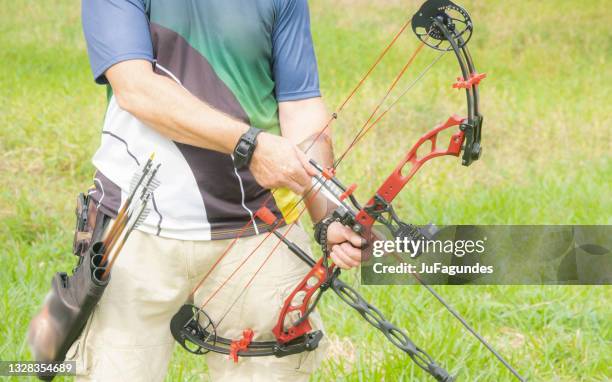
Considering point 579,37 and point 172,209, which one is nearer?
point 172,209

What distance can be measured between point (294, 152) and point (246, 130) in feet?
0.42

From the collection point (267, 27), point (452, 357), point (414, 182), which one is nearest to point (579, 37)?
point (414, 182)

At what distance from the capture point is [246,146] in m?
2.14

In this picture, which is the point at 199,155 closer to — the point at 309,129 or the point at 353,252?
the point at 309,129

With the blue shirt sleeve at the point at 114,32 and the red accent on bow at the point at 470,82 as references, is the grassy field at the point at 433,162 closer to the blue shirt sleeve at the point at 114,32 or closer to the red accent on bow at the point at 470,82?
the blue shirt sleeve at the point at 114,32

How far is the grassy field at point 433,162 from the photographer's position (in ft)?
12.8

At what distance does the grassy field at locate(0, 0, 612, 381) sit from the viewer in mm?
3904

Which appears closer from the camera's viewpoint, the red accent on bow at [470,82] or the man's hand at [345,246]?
the red accent on bow at [470,82]

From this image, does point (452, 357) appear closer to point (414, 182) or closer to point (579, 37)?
point (414, 182)

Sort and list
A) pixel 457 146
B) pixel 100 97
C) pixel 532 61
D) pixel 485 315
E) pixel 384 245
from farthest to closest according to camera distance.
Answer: pixel 532 61 < pixel 100 97 < pixel 485 315 < pixel 384 245 < pixel 457 146

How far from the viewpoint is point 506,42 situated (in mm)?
9922

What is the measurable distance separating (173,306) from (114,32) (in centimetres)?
75

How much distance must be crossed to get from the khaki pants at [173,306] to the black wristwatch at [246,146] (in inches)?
14.2

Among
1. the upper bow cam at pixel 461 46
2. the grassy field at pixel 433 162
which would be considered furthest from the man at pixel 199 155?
the grassy field at pixel 433 162
